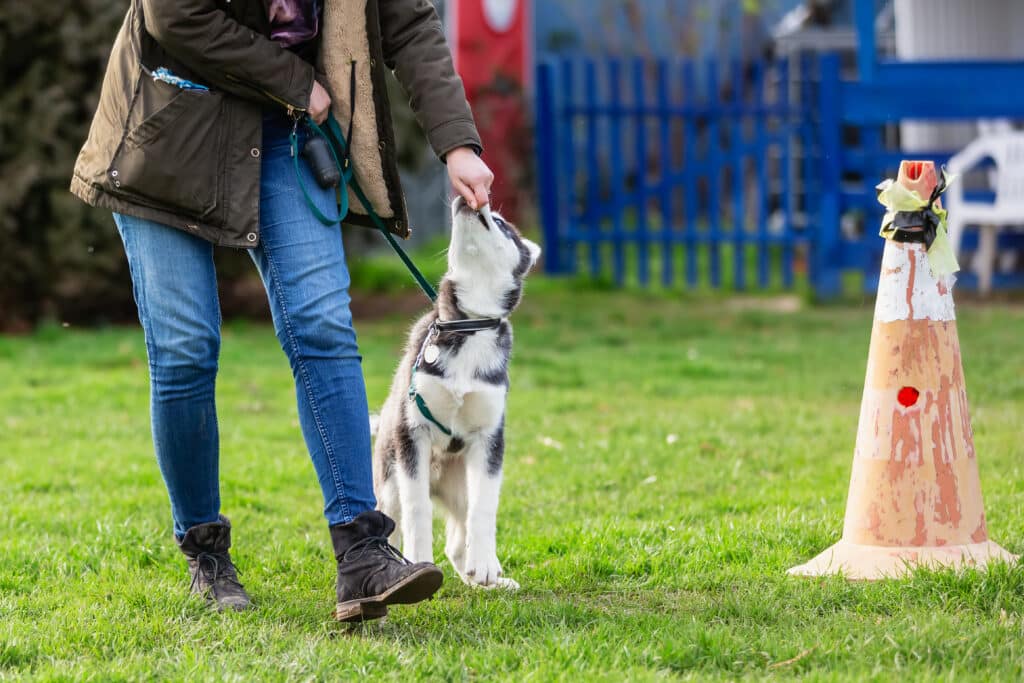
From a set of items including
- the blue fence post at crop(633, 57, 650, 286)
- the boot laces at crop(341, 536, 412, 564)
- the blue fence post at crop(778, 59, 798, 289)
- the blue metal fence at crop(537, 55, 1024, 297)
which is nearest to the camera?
the boot laces at crop(341, 536, 412, 564)

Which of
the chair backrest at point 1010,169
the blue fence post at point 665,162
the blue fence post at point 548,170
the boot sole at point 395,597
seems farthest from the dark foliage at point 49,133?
the chair backrest at point 1010,169

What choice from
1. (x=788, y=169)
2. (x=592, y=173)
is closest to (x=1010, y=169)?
(x=788, y=169)

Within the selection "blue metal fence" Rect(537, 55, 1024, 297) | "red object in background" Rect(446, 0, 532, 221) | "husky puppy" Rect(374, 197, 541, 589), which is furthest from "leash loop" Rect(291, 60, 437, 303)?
"red object in background" Rect(446, 0, 532, 221)

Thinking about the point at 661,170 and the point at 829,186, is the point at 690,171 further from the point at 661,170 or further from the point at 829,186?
the point at 829,186

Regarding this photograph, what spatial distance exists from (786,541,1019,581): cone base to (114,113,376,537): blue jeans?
1.39 m

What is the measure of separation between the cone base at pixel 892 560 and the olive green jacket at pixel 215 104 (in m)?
1.62

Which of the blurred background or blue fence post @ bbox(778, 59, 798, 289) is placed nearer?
the blurred background

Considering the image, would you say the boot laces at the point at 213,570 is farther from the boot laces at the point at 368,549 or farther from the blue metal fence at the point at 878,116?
the blue metal fence at the point at 878,116

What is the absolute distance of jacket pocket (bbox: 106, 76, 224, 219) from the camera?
136 inches

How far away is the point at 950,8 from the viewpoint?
41.6 ft

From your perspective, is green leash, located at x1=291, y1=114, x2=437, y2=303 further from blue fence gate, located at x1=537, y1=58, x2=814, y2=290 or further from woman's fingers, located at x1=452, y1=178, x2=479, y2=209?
blue fence gate, located at x1=537, y1=58, x2=814, y2=290

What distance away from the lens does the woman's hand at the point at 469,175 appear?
140 inches

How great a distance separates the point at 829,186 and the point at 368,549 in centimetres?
867

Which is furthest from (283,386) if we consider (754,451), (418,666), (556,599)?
(418,666)
